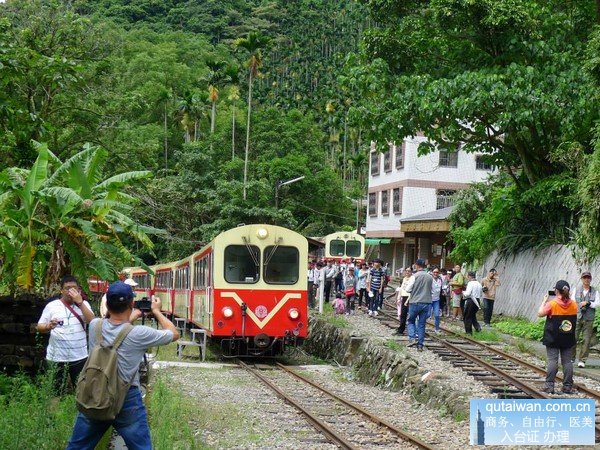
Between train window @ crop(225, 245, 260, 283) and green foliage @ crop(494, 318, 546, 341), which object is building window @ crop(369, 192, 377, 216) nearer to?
green foliage @ crop(494, 318, 546, 341)

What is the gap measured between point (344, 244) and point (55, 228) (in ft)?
89.7

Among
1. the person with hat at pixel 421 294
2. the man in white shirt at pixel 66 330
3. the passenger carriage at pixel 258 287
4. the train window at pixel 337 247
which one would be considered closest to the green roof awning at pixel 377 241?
the train window at pixel 337 247

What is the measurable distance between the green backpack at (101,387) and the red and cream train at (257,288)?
12.2 meters

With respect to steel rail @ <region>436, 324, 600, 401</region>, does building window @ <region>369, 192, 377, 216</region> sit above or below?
above

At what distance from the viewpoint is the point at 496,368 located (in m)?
14.4

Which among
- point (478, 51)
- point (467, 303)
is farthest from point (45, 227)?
point (478, 51)

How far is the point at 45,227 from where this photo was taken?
1206cm

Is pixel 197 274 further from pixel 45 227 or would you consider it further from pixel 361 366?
pixel 45 227

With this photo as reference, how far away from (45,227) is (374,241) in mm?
34944

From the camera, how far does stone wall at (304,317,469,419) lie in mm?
12070

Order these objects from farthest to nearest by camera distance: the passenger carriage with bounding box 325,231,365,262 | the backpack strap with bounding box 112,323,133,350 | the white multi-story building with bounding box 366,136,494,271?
the white multi-story building with bounding box 366,136,494,271 < the passenger carriage with bounding box 325,231,365,262 < the backpack strap with bounding box 112,323,133,350

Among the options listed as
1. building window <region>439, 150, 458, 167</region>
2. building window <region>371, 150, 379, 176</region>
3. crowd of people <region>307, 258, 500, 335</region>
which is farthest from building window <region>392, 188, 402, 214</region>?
crowd of people <region>307, 258, 500, 335</region>

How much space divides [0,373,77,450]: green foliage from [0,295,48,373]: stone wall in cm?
182

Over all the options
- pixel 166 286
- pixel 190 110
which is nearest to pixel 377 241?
pixel 190 110
